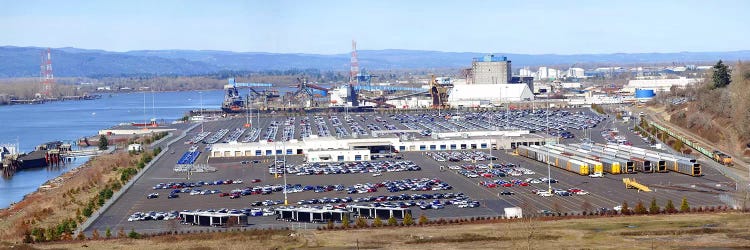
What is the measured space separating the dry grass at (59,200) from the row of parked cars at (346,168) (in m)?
3.63

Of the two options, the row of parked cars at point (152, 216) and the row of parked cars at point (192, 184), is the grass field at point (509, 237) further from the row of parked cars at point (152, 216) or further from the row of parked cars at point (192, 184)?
the row of parked cars at point (192, 184)

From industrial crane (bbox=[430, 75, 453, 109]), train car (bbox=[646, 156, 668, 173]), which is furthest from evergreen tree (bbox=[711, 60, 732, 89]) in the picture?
industrial crane (bbox=[430, 75, 453, 109])

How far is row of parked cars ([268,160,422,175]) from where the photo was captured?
835 inches

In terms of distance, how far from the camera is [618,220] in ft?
44.7

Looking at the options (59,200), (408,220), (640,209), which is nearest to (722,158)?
(640,209)

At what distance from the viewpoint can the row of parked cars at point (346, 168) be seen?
2122 cm

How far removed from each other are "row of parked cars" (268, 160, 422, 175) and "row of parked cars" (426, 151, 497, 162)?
105 cm

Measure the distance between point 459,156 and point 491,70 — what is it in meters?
27.5

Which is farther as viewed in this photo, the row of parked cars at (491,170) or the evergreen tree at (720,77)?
the evergreen tree at (720,77)

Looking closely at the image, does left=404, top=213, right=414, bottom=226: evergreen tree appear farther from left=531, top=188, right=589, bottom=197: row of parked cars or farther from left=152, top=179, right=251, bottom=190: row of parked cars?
left=152, top=179, right=251, bottom=190: row of parked cars

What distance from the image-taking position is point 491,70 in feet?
167

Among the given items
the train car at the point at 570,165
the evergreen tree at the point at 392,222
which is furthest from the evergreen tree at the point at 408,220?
the train car at the point at 570,165

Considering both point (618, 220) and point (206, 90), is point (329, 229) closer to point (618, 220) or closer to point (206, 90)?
point (618, 220)

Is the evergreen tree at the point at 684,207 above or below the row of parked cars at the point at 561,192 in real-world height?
above
